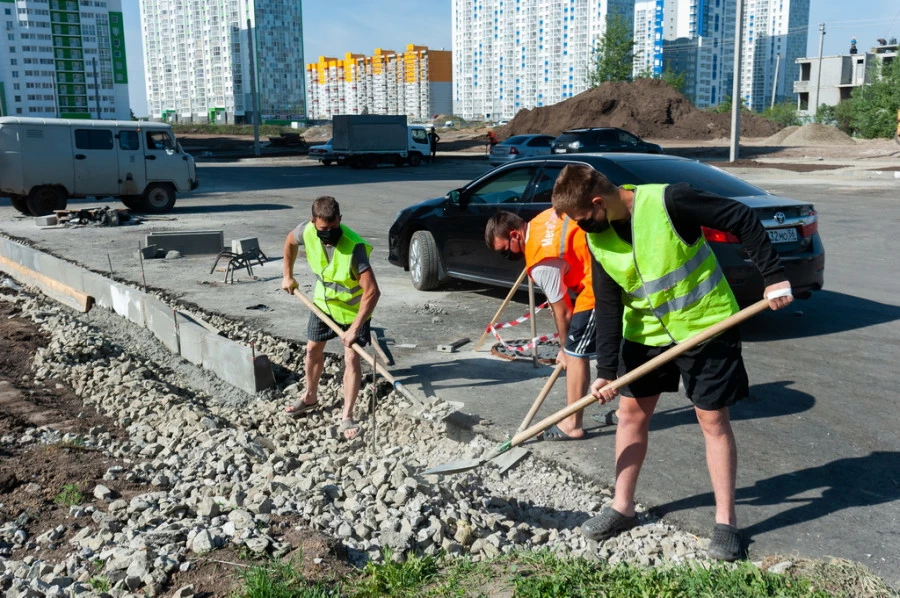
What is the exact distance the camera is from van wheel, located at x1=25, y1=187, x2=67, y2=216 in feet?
63.5

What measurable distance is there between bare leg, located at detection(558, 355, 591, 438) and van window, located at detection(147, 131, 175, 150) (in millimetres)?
17127

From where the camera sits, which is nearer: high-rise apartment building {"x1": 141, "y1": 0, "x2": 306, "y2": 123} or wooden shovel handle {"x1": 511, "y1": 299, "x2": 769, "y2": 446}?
wooden shovel handle {"x1": 511, "y1": 299, "x2": 769, "y2": 446}

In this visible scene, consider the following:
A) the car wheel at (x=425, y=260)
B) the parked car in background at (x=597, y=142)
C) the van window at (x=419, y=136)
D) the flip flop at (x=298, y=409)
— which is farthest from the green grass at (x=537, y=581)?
the van window at (x=419, y=136)

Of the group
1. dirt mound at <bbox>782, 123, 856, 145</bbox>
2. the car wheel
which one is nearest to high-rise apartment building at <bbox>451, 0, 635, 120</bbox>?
dirt mound at <bbox>782, 123, 856, 145</bbox>

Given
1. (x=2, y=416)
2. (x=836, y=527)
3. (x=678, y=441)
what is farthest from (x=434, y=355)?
(x=836, y=527)

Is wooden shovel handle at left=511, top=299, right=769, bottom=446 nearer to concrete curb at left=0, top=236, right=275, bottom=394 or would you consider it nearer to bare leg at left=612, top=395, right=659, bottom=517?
bare leg at left=612, top=395, right=659, bottom=517

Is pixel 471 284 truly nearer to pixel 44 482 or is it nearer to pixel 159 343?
pixel 159 343

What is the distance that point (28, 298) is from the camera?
34.9 ft

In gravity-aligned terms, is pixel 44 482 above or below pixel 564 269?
below

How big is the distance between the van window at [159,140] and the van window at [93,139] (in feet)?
2.78

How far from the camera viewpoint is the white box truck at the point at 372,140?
37.5m

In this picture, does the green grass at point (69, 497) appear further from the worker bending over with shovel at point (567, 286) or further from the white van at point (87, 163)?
the white van at point (87, 163)

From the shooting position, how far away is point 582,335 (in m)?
5.15

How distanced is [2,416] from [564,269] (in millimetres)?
4138
